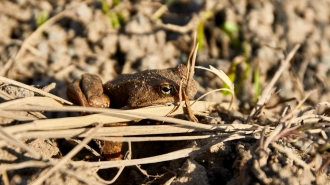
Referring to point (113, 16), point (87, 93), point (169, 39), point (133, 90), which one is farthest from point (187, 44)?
point (87, 93)

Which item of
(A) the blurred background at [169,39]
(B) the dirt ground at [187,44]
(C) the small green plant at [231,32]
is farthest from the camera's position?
(C) the small green plant at [231,32]

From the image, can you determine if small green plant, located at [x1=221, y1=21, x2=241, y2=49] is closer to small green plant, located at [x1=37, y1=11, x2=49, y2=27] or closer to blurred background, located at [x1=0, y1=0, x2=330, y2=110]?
blurred background, located at [x1=0, y1=0, x2=330, y2=110]

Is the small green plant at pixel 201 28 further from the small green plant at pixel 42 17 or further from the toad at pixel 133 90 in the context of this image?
the small green plant at pixel 42 17

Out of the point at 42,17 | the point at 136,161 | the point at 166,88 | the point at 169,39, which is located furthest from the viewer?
the point at 169,39

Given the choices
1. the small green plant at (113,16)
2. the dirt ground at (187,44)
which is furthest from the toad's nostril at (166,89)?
the small green plant at (113,16)

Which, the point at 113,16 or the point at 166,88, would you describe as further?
the point at 113,16

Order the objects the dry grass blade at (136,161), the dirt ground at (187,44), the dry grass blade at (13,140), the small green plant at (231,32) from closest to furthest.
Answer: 1. the dry grass blade at (13,140)
2. the dry grass blade at (136,161)
3. the dirt ground at (187,44)
4. the small green plant at (231,32)

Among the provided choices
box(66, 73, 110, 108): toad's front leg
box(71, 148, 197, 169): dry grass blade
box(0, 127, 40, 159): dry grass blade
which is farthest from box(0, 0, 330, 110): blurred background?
box(0, 127, 40, 159): dry grass blade

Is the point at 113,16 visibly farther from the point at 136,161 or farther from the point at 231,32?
the point at 136,161

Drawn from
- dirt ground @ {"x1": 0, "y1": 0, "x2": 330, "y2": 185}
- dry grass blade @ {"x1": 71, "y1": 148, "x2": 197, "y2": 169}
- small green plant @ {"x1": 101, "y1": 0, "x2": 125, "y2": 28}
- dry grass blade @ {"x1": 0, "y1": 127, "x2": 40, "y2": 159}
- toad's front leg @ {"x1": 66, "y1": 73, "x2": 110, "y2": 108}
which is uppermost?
small green plant @ {"x1": 101, "y1": 0, "x2": 125, "y2": 28}
